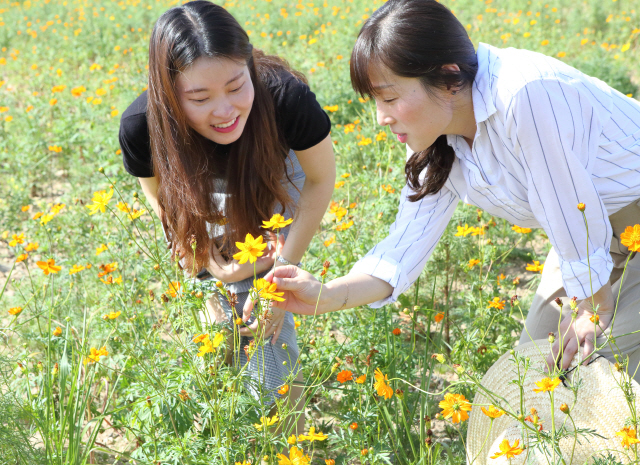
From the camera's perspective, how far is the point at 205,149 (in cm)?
189

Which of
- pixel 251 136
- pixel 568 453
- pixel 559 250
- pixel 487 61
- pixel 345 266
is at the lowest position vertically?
pixel 568 453

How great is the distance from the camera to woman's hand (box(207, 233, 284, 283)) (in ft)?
6.46

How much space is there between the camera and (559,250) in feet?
5.01

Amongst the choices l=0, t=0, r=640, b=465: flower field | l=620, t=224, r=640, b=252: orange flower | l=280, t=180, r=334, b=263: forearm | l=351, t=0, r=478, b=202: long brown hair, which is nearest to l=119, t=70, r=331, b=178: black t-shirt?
l=280, t=180, r=334, b=263: forearm

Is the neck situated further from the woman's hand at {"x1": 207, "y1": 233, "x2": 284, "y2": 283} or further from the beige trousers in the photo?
the woman's hand at {"x1": 207, "y1": 233, "x2": 284, "y2": 283}

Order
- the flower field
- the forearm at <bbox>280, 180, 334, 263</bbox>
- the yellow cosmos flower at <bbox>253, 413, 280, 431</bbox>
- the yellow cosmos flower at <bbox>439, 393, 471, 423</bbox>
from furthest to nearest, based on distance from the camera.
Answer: the forearm at <bbox>280, 180, 334, 263</bbox> < the flower field < the yellow cosmos flower at <bbox>253, 413, 280, 431</bbox> < the yellow cosmos flower at <bbox>439, 393, 471, 423</bbox>

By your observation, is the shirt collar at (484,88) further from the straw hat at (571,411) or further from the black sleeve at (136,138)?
the black sleeve at (136,138)

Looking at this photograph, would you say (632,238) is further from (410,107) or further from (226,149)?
(226,149)

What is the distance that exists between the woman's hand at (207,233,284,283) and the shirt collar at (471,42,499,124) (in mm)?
774

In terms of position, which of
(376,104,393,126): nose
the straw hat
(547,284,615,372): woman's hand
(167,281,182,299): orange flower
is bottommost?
the straw hat

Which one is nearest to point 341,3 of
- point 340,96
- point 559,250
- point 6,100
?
point 340,96

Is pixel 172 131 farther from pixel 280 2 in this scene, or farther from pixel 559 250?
pixel 280 2

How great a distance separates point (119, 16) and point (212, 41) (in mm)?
6527

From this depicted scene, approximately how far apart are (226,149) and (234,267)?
377 millimetres
